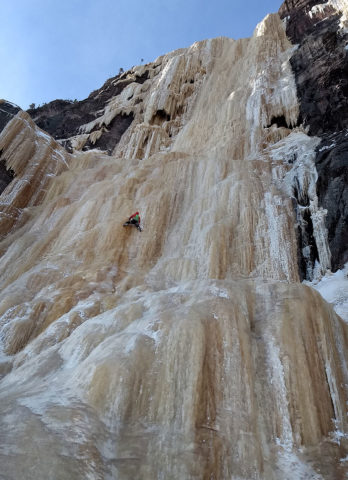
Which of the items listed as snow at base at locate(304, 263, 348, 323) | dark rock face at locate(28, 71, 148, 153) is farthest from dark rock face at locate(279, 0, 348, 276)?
dark rock face at locate(28, 71, 148, 153)

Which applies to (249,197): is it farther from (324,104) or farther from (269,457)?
(269,457)

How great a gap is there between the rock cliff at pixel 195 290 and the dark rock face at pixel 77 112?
12.4 m

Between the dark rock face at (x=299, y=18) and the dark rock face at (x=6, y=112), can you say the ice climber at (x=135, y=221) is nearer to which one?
the dark rock face at (x=6, y=112)

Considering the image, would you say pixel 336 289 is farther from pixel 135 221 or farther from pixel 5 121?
pixel 5 121

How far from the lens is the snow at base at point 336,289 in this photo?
8370 mm

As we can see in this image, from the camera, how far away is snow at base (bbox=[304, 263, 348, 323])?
330 inches

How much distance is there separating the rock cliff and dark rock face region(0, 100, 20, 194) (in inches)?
8.3

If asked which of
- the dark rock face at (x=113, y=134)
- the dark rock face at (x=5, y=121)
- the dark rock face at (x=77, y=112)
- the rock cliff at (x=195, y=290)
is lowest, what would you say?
the rock cliff at (x=195, y=290)

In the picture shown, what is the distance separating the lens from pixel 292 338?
6129 mm

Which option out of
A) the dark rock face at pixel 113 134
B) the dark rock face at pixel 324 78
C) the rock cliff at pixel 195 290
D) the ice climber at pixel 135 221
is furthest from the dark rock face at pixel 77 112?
the ice climber at pixel 135 221

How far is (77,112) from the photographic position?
38812 mm

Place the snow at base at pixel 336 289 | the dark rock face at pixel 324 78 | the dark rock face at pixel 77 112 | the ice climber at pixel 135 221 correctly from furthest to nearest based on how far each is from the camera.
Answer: the dark rock face at pixel 77 112, the dark rock face at pixel 324 78, the ice climber at pixel 135 221, the snow at base at pixel 336 289

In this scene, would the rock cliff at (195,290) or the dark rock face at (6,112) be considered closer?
the rock cliff at (195,290)

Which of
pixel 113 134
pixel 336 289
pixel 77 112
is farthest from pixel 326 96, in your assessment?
pixel 77 112
